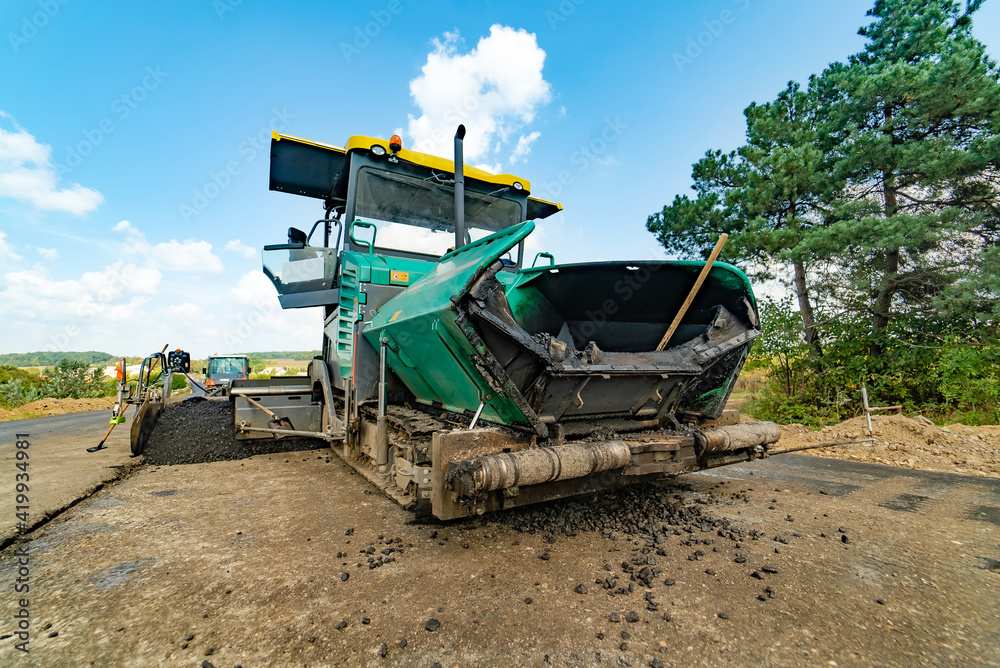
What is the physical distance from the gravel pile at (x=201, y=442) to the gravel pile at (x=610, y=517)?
4.26 m

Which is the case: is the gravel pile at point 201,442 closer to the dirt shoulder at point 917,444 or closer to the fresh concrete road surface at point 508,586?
the fresh concrete road surface at point 508,586

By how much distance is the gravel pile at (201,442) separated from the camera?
19.4 feet

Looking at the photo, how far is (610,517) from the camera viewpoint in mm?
3529

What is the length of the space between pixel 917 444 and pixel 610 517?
6227 millimetres

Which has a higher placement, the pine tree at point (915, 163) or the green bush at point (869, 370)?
the pine tree at point (915, 163)

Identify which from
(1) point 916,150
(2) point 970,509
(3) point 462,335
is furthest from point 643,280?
(1) point 916,150

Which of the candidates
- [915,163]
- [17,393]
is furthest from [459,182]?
[17,393]

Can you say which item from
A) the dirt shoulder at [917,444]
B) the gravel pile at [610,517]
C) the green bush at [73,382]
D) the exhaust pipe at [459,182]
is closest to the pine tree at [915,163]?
the dirt shoulder at [917,444]

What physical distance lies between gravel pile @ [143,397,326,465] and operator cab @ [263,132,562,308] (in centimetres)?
249

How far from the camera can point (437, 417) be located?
3.86 meters

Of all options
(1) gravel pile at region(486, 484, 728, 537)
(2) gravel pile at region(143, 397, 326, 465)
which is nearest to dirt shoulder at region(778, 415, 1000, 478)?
(1) gravel pile at region(486, 484, 728, 537)

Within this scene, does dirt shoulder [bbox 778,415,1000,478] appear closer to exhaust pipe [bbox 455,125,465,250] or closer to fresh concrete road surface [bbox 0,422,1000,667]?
fresh concrete road surface [bbox 0,422,1000,667]

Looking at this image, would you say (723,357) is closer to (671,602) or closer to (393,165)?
(671,602)

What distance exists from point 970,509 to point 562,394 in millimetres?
4030
